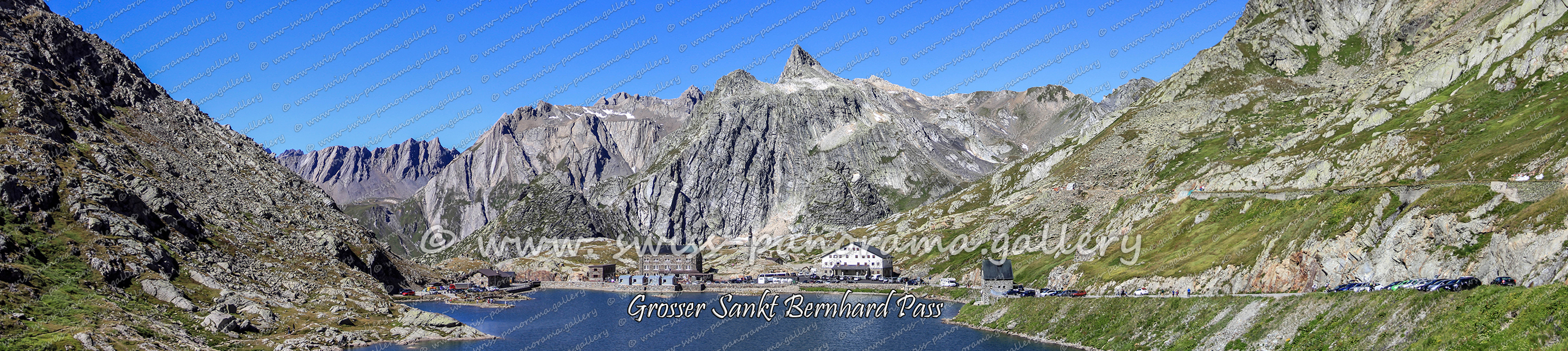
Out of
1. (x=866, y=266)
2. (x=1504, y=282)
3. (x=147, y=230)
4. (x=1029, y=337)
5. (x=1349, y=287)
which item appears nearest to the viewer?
(x=1504, y=282)

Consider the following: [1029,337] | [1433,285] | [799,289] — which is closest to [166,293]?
[1029,337]

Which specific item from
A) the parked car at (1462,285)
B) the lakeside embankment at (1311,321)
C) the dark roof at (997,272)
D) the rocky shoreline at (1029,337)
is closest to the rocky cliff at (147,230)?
the rocky shoreline at (1029,337)

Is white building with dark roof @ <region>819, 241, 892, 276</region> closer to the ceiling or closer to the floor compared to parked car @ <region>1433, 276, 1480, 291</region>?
closer to the ceiling

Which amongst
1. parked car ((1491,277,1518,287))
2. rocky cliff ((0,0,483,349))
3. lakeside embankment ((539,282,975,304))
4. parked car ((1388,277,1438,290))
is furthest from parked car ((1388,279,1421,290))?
lakeside embankment ((539,282,975,304))

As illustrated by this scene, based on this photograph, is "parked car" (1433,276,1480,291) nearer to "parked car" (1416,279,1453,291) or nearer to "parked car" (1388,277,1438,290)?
"parked car" (1416,279,1453,291)

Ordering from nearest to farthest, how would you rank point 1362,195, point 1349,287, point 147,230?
point 1349,287 < point 1362,195 < point 147,230

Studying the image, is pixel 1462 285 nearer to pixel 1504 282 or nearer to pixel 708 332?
pixel 1504 282

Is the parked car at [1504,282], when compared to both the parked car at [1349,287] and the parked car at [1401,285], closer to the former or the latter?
the parked car at [1401,285]
